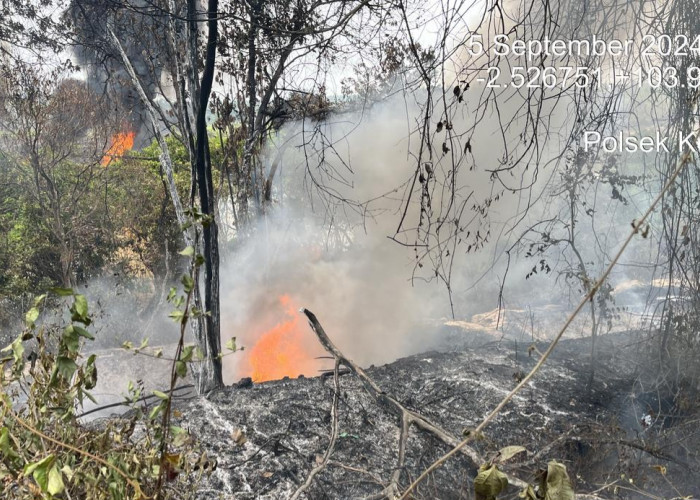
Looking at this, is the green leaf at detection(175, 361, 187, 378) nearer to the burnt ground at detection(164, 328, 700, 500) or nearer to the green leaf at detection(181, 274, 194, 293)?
the green leaf at detection(181, 274, 194, 293)

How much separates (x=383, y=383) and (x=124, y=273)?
983 cm

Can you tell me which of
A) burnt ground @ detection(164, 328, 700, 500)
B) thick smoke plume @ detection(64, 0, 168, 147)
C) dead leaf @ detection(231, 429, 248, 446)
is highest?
thick smoke plume @ detection(64, 0, 168, 147)

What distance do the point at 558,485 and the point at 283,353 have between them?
34.6 feet

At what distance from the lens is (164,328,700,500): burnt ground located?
11.9ft

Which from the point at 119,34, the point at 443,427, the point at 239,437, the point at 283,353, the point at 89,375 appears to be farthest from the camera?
the point at 283,353

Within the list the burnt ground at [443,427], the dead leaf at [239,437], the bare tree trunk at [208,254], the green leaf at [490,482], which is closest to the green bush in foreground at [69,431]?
the green leaf at [490,482]

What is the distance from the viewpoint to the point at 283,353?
11.1m

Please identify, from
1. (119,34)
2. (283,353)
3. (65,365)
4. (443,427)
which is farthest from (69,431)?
(283,353)

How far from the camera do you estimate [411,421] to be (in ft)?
8.79

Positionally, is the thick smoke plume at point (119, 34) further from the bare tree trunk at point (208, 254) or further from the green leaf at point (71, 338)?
the green leaf at point (71, 338)

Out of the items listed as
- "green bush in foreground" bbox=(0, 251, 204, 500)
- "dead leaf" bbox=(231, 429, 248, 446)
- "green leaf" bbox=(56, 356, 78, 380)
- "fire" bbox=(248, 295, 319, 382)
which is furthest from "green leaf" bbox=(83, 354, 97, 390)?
"fire" bbox=(248, 295, 319, 382)

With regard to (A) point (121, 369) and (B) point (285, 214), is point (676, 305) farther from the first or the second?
(B) point (285, 214)

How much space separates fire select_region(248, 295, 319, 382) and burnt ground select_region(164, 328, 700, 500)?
16.5 ft

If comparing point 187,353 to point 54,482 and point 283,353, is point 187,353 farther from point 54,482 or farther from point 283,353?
point 283,353
